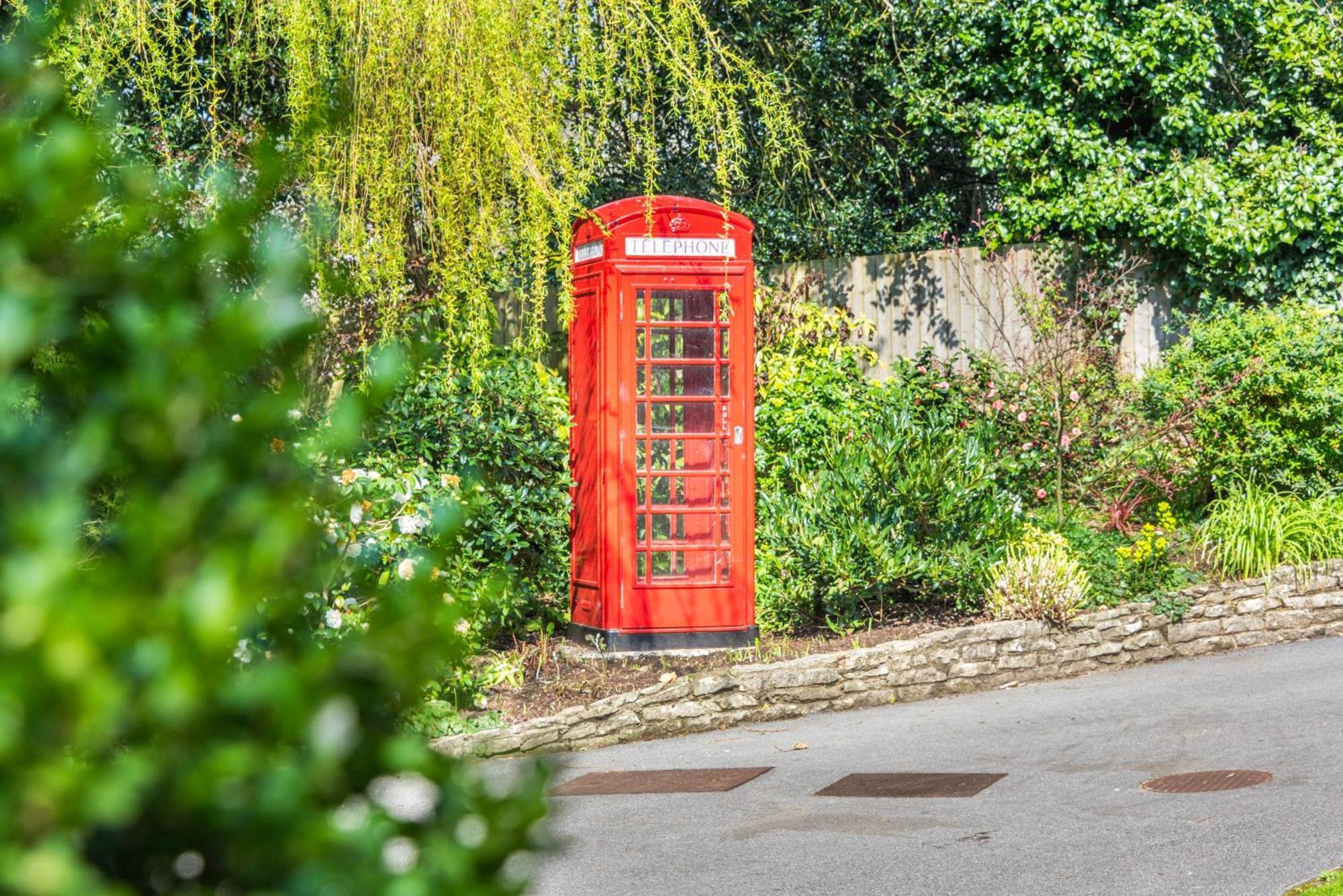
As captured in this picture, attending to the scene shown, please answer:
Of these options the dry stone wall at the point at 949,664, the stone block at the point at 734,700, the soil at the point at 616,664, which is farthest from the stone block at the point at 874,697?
the stone block at the point at 734,700

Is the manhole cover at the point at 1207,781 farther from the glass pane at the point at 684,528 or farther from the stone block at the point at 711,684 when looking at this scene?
the glass pane at the point at 684,528

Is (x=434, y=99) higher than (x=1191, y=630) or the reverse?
higher

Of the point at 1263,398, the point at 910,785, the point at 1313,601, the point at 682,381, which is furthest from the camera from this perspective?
the point at 1263,398

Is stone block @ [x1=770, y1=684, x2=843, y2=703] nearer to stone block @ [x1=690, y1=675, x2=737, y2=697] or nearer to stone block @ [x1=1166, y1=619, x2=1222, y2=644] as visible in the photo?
stone block @ [x1=690, y1=675, x2=737, y2=697]

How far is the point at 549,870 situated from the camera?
18.9ft

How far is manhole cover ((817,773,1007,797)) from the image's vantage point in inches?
260

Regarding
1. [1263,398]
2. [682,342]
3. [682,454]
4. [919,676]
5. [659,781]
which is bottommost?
[659,781]

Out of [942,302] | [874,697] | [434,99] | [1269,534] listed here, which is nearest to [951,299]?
[942,302]

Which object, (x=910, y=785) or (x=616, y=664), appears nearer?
(x=910, y=785)

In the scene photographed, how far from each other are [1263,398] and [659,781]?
21.9ft

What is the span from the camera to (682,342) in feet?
29.6

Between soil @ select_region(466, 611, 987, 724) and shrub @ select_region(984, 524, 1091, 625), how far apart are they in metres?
0.25

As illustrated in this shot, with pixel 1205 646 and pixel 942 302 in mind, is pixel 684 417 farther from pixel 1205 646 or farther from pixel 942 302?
pixel 942 302

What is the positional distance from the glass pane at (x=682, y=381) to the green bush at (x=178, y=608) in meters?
7.52
